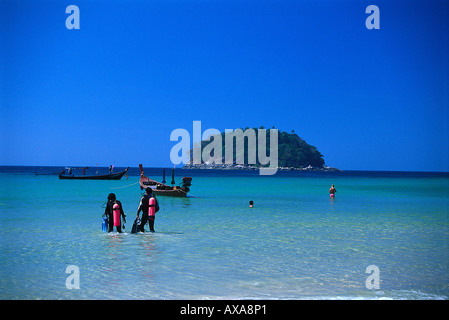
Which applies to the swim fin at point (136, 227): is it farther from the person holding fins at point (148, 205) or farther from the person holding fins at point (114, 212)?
the person holding fins at point (114, 212)

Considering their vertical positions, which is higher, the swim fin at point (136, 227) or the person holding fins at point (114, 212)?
the person holding fins at point (114, 212)

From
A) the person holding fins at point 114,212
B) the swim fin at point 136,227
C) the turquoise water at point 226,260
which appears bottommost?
the turquoise water at point 226,260

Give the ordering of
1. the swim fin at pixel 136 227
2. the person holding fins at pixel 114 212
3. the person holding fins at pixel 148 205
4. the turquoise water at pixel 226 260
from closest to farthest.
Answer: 1. the turquoise water at pixel 226 260
2. the person holding fins at pixel 114 212
3. the person holding fins at pixel 148 205
4. the swim fin at pixel 136 227

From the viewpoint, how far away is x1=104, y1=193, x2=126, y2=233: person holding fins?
1545cm

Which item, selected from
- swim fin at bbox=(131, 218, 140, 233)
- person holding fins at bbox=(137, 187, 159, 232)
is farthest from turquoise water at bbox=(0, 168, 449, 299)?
person holding fins at bbox=(137, 187, 159, 232)

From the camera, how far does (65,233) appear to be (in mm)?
17516

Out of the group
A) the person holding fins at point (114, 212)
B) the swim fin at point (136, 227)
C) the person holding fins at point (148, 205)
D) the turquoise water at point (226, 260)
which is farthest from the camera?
the swim fin at point (136, 227)

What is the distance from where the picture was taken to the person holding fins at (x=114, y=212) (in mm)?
15453

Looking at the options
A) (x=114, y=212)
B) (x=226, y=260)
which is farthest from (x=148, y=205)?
(x=226, y=260)

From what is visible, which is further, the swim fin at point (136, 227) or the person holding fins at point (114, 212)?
the swim fin at point (136, 227)

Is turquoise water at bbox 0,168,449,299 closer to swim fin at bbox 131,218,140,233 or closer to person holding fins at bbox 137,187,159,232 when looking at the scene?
swim fin at bbox 131,218,140,233

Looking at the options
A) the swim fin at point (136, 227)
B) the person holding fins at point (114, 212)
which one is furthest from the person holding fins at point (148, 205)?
the person holding fins at point (114, 212)
